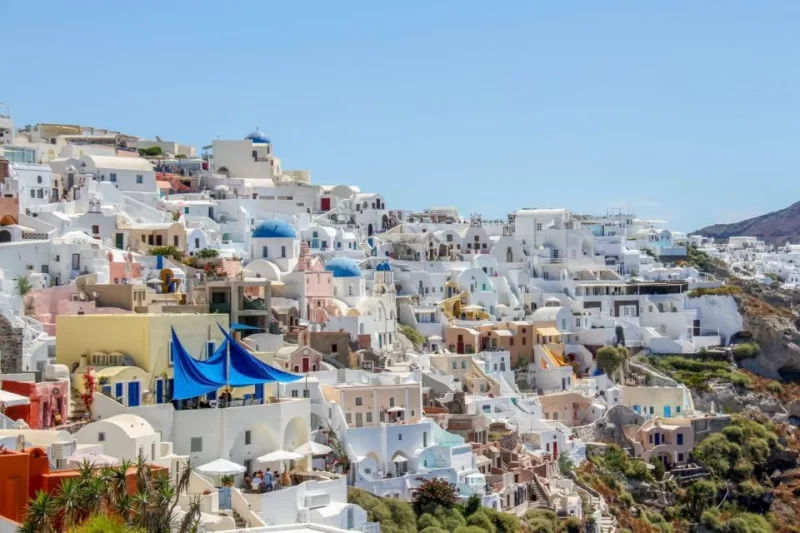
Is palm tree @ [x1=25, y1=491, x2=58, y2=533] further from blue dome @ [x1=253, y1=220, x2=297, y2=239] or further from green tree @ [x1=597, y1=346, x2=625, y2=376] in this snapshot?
green tree @ [x1=597, y1=346, x2=625, y2=376]

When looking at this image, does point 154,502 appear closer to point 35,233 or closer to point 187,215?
point 35,233

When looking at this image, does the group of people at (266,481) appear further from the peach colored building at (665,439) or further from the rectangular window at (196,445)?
the peach colored building at (665,439)

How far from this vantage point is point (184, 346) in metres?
40.3

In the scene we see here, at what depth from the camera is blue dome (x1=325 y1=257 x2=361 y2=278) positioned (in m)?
58.2

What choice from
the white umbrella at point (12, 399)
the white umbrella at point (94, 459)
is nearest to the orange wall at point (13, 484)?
the white umbrella at point (94, 459)

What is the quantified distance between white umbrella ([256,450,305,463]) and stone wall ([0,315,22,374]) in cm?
741

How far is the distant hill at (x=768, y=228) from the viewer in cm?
16527

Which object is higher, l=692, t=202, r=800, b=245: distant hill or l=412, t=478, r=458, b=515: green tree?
l=692, t=202, r=800, b=245: distant hill

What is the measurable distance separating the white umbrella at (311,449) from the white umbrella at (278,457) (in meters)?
0.69

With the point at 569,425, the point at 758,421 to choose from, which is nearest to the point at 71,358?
the point at 569,425

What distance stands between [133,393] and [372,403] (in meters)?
9.25

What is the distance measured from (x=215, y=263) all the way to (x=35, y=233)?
790cm

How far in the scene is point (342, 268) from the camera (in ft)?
192

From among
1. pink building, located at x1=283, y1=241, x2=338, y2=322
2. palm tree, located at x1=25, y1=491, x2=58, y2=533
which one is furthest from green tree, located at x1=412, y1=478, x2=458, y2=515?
palm tree, located at x1=25, y1=491, x2=58, y2=533
